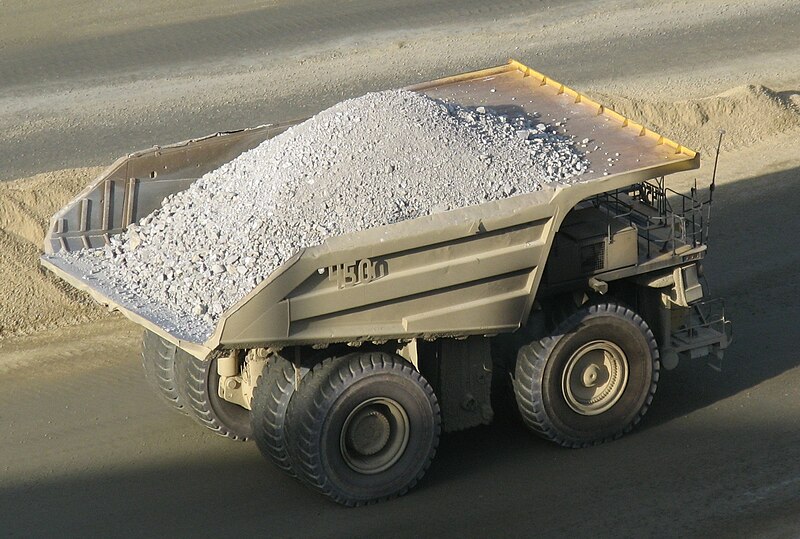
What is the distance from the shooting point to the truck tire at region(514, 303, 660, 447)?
9258mm

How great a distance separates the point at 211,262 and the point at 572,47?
36.4 feet

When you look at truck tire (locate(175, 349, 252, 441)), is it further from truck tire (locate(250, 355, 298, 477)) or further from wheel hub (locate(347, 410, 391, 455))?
wheel hub (locate(347, 410, 391, 455))

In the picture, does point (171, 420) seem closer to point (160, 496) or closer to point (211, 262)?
point (160, 496)

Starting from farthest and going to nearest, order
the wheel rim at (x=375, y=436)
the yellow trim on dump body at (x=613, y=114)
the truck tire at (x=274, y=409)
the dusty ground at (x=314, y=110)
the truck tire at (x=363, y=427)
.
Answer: the yellow trim on dump body at (x=613, y=114) < the dusty ground at (x=314, y=110) < the wheel rim at (x=375, y=436) < the truck tire at (x=274, y=409) < the truck tire at (x=363, y=427)

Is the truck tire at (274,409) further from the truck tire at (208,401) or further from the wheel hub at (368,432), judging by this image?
the truck tire at (208,401)

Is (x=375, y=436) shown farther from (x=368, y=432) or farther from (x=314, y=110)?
(x=314, y=110)

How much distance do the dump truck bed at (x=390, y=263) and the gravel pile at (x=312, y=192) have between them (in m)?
0.19

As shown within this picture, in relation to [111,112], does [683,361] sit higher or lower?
lower

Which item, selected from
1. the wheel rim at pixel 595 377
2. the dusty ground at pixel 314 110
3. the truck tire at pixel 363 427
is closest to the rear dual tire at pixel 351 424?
the truck tire at pixel 363 427

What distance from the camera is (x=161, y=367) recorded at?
32.3 feet

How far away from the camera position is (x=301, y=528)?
880 centimetres

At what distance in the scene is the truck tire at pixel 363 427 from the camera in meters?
8.59

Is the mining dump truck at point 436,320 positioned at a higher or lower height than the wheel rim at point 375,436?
higher

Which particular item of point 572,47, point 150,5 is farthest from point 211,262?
point 150,5
